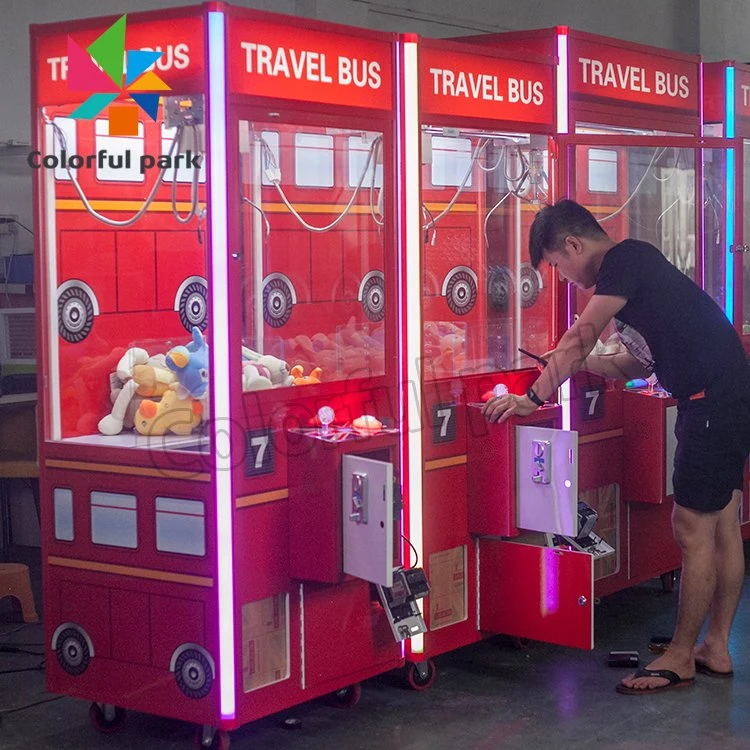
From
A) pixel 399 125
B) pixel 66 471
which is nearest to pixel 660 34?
pixel 399 125

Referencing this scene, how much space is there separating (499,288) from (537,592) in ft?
3.33

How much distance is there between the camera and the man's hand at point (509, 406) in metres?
3.88

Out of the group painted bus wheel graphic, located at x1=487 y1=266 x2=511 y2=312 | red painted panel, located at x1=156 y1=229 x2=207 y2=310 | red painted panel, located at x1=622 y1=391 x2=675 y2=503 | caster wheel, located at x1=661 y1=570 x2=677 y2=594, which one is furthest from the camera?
caster wheel, located at x1=661 y1=570 x2=677 y2=594

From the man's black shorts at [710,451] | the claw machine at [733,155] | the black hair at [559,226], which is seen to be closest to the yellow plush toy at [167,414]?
the black hair at [559,226]

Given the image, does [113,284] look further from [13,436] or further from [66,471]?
[13,436]

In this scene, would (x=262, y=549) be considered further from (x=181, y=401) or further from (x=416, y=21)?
(x=416, y=21)

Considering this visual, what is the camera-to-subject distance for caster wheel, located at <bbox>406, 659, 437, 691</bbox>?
12.6 ft

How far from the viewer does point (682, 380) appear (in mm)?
3805

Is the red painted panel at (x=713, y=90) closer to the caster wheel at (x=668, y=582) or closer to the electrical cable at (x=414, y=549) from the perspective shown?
the caster wheel at (x=668, y=582)

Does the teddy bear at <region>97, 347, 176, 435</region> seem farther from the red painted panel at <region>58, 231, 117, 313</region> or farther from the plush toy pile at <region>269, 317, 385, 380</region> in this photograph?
the plush toy pile at <region>269, 317, 385, 380</region>

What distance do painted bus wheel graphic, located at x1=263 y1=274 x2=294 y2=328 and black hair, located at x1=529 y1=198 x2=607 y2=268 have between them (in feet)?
2.60

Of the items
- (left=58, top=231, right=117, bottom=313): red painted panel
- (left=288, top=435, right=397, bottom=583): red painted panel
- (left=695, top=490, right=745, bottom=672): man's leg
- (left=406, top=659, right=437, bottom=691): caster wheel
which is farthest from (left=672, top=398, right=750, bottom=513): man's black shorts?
(left=58, top=231, right=117, bottom=313): red painted panel

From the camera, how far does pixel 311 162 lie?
3.63m

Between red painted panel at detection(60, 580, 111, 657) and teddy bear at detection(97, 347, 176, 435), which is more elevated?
teddy bear at detection(97, 347, 176, 435)
